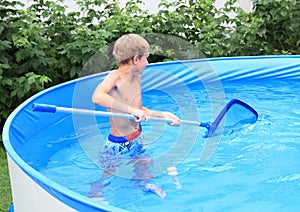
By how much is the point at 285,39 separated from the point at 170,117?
321 centimetres

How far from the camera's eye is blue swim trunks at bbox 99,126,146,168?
10.1 feet

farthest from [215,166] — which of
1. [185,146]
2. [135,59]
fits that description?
[135,59]

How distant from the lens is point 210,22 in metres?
5.66

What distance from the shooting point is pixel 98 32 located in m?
4.99

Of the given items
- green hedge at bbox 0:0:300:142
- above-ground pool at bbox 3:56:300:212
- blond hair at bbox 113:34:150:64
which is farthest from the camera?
green hedge at bbox 0:0:300:142

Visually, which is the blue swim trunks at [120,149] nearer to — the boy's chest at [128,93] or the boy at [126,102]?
the boy at [126,102]

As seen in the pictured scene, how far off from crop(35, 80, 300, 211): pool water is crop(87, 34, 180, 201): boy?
0.25ft

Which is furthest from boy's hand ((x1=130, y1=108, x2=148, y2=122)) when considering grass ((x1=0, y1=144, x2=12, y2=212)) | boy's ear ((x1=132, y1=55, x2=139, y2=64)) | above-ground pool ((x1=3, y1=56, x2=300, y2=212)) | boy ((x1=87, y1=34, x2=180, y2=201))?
grass ((x1=0, y1=144, x2=12, y2=212))

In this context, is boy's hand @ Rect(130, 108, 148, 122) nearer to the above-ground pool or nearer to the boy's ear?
the boy's ear

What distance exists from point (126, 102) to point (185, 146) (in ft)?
2.26

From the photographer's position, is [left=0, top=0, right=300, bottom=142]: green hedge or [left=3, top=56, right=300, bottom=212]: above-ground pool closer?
[left=3, top=56, right=300, bottom=212]: above-ground pool

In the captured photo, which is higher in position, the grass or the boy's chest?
the boy's chest

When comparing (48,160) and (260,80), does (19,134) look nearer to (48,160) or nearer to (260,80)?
(48,160)

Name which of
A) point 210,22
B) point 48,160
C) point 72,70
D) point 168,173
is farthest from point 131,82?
point 210,22
